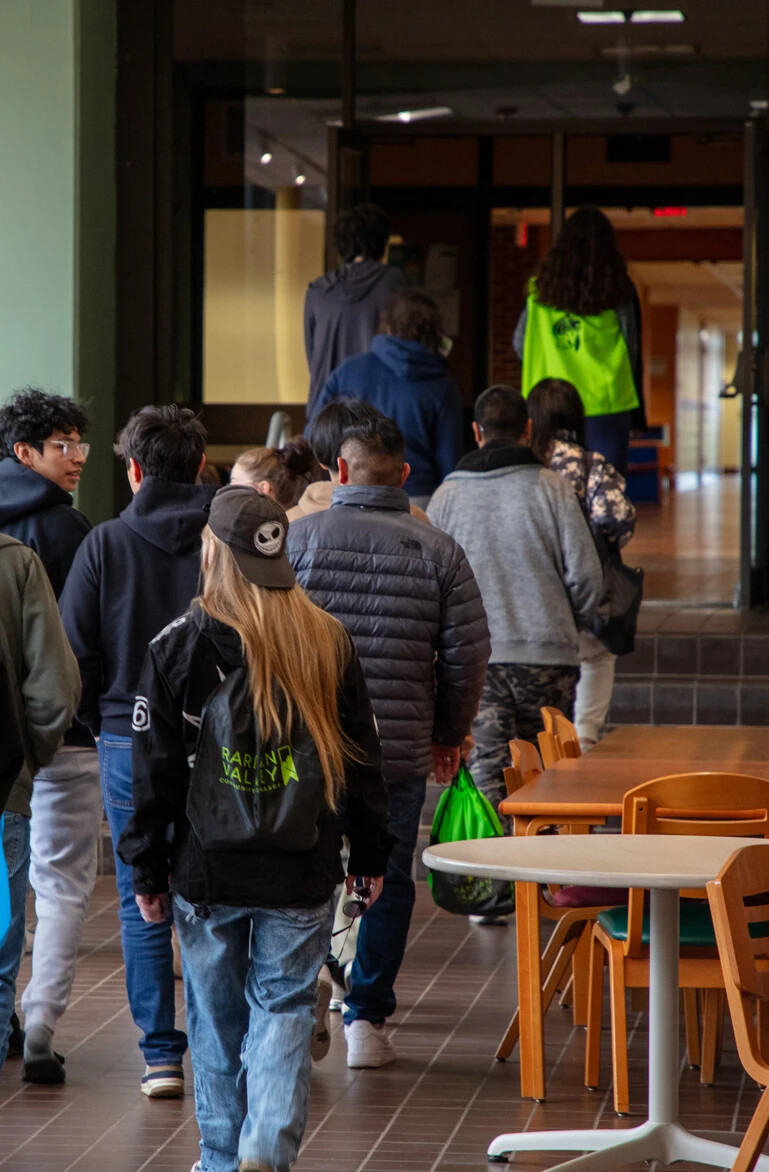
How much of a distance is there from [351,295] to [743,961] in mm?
4533

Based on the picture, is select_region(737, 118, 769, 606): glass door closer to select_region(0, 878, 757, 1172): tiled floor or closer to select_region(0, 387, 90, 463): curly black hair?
select_region(0, 878, 757, 1172): tiled floor

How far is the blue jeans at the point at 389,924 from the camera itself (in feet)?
14.7

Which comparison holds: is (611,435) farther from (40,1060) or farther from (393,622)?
(40,1060)

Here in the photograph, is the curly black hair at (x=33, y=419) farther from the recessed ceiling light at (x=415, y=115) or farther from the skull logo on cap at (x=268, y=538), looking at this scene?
the recessed ceiling light at (x=415, y=115)

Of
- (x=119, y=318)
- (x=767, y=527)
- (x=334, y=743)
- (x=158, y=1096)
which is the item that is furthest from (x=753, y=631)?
(x=334, y=743)

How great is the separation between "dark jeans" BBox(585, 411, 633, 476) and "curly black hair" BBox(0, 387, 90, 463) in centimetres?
387

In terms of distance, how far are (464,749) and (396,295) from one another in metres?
2.44

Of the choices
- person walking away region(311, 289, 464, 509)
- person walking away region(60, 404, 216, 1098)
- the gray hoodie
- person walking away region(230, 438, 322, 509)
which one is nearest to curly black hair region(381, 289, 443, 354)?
person walking away region(311, 289, 464, 509)

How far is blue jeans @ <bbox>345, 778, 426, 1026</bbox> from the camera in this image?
449 centimetres

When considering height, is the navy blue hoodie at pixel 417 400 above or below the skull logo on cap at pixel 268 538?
above

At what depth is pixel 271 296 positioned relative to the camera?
9.41m

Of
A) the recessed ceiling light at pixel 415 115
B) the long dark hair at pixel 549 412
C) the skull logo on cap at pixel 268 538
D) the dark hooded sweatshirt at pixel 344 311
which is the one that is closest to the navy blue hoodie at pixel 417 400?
the long dark hair at pixel 549 412

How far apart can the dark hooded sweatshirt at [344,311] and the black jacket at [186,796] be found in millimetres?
4081

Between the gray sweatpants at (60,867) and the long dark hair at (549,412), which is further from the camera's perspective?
the long dark hair at (549,412)
